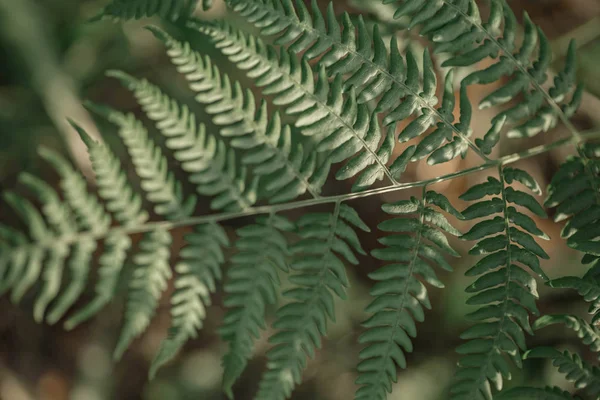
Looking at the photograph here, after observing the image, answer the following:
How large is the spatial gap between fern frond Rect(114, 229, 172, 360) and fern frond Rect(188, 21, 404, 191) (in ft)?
1.46

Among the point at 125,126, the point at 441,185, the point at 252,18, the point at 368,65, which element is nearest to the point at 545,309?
the point at 441,185

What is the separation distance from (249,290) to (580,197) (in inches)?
35.6

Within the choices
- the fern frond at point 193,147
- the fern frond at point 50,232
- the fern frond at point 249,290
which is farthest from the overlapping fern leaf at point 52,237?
the fern frond at point 249,290

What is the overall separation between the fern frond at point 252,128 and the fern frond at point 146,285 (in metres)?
0.29

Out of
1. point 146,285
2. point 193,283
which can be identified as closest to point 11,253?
point 146,285

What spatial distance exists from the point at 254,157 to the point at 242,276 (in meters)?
0.30

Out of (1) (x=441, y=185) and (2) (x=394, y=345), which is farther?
(1) (x=441, y=185)

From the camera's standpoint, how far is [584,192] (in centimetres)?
133

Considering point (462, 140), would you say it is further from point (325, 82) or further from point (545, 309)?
point (545, 309)

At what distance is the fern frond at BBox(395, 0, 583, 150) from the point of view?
4.10ft

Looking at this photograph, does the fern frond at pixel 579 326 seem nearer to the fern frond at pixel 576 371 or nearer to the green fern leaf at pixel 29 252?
the fern frond at pixel 576 371

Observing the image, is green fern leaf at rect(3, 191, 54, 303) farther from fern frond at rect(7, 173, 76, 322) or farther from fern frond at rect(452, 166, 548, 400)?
fern frond at rect(452, 166, 548, 400)

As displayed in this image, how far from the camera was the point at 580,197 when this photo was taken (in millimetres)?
1330

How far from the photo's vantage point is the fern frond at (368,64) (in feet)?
4.04
